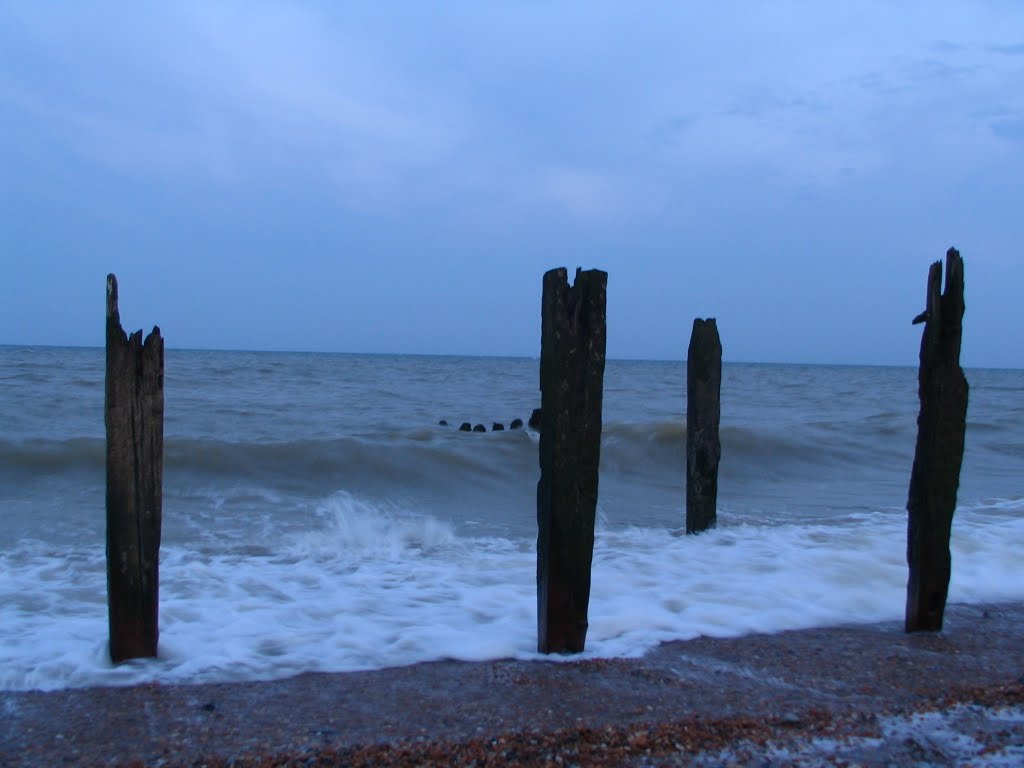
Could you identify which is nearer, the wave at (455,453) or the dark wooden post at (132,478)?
the dark wooden post at (132,478)

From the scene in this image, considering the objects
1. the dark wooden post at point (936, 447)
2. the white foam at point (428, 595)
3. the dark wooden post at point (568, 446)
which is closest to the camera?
the dark wooden post at point (568, 446)

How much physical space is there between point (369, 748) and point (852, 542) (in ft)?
17.7

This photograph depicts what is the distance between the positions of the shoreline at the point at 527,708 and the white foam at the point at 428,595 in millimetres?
255

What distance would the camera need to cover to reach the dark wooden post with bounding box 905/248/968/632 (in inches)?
186

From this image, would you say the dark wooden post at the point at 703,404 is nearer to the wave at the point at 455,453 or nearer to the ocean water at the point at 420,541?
the ocean water at the point at 420,541

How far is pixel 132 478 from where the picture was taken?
13.6 ft

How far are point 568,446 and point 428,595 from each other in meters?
2.10

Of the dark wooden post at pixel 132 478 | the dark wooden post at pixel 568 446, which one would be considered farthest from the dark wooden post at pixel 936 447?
the dark wooden post at pixel 132 478

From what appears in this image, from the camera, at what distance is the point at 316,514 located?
32.2 feet

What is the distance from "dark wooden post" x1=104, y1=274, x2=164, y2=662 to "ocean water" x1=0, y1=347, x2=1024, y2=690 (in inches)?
8.2

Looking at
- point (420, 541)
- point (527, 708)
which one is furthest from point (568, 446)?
point (420, 541)

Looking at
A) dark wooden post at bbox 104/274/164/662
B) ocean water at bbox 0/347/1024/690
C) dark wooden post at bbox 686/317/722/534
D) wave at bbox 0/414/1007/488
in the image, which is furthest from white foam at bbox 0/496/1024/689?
wave at bbox 0/414/1007/488

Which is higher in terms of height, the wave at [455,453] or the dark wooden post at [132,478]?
the dark wooden post at [132,478]

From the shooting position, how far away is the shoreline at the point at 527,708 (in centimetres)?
330
